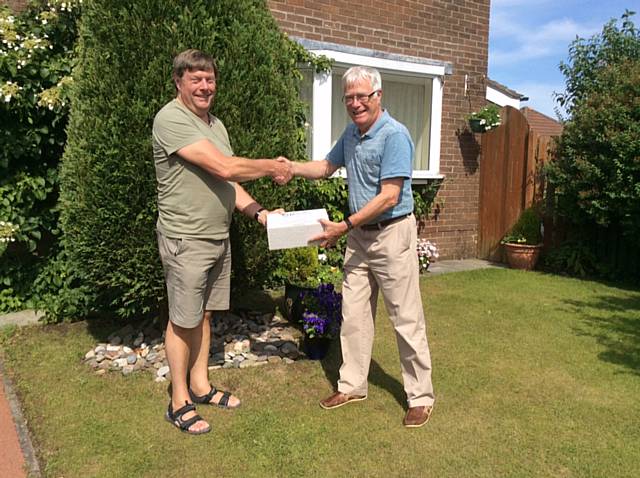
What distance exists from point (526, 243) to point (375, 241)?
5.40 m

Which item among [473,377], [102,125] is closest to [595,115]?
[473,377]

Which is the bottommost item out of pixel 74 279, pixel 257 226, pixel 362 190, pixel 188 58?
pixel 74 279

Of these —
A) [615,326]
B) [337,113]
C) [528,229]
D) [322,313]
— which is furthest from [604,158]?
[322,313]

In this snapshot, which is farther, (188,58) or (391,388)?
(391,388)

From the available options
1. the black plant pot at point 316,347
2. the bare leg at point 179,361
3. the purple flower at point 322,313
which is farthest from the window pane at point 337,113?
the bare leg at point 179,361

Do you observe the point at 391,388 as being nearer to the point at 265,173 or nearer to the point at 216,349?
the point at 216,349

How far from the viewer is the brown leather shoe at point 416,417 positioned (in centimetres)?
309

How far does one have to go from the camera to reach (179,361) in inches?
120

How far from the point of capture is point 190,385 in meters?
3.39

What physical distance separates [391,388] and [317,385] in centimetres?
53

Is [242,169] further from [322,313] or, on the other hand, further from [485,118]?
[485,118]

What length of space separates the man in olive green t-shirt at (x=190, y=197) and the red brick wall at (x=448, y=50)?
173 inches

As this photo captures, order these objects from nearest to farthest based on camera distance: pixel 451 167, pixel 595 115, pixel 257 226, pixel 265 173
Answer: pixel 265 173 → pixel 257 226 → pixel 595 115 → pixel 451 167

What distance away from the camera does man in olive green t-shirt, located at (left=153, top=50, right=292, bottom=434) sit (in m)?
2.77
